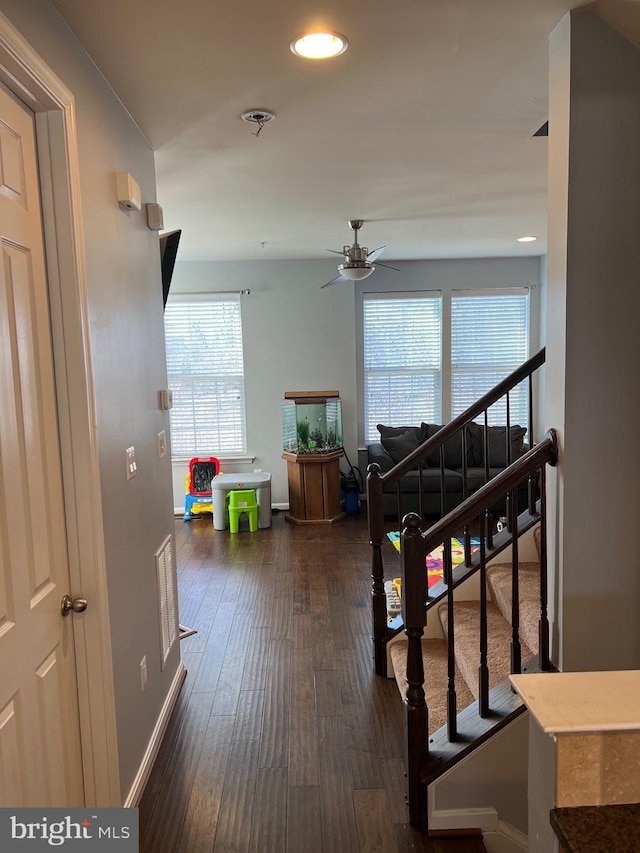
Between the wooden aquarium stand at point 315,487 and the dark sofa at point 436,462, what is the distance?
19.1 inches

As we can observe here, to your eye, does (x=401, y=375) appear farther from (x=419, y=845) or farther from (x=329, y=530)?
(x=419, y=845)

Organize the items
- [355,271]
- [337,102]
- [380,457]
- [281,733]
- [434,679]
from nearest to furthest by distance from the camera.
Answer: [337,102] < [281,733] < [434,679] < [355,271] < [380,457]

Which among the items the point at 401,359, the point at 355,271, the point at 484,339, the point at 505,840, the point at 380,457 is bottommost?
the point at 505,840

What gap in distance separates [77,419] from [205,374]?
15.6 feet

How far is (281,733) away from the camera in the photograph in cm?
258

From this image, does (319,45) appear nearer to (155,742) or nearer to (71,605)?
(71,605)

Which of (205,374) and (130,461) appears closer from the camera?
(130,461)

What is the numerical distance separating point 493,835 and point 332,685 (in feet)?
3.60

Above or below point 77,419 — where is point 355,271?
above

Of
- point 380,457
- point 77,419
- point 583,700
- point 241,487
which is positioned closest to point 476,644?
point 583,700

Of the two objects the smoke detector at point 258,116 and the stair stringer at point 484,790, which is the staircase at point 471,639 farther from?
the smoke detector at point 258,116

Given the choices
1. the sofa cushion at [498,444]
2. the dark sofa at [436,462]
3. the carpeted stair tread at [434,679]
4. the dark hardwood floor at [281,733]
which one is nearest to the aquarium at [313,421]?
the dark sofa at [436,462]

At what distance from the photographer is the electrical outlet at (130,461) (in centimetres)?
219

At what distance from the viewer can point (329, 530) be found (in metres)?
5.71
